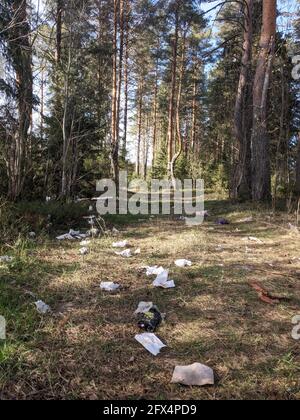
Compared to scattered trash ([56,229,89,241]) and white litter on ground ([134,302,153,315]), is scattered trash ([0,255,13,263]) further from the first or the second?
white litter on ground ([134,302,153,315])

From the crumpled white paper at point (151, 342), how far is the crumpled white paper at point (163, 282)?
89 centimetres

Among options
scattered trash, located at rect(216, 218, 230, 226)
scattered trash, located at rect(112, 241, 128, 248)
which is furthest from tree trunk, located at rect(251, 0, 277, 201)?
scattered trash, located at rect(112, 241, 128, 248)

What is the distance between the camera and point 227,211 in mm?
8992

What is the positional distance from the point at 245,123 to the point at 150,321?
30.3ft

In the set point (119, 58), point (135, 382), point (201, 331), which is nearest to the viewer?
point (135, 382)

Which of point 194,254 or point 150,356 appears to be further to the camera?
point 194,254

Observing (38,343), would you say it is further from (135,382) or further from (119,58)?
(119,58)

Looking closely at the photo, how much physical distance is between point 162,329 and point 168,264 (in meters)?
1.52

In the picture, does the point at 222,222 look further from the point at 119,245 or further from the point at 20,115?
the point at 20,115

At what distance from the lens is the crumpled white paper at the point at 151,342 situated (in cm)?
239

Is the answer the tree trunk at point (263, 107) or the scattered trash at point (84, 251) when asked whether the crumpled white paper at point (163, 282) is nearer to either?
the scattered trash at point (84, 251)

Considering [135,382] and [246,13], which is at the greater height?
[246,13]

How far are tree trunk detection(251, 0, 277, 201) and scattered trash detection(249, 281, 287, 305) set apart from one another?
240 inches
